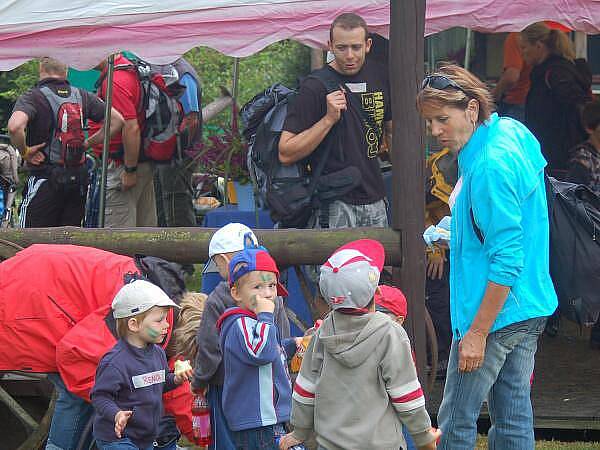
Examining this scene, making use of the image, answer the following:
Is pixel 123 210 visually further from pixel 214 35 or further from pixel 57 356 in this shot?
pixel 57 356

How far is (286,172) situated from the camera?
20.0ft

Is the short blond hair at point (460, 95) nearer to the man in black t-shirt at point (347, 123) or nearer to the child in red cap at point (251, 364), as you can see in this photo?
the child in red cap at point (251, 364)

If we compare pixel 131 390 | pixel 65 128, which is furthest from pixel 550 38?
pixel 131 390

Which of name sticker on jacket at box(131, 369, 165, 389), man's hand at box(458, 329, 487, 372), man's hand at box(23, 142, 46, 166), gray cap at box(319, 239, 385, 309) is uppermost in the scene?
Answer: gray cap at box(319, 239, 385, 309)

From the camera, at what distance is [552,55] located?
8125mm

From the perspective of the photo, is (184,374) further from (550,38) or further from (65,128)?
(550,38)

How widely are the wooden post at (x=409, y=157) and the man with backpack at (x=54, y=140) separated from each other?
9.41ft

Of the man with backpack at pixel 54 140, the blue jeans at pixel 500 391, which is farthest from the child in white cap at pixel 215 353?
the man with backpack at pixel 54 140

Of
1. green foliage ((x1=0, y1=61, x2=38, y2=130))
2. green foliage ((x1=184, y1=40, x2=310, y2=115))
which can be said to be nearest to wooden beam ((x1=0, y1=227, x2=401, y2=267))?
green foliage ((x1=0, y1=61, x2=38, y2=130))

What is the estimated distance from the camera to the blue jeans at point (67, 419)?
481 cm

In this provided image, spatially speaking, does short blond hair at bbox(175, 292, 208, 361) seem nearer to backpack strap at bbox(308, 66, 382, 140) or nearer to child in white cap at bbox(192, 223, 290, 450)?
child in white cap at bbox(192, 223, 290, 450)

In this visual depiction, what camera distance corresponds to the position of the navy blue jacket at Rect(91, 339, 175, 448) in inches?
169

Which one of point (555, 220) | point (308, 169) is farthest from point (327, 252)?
point (555, 220)

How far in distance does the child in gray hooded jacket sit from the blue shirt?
1.54 feet
